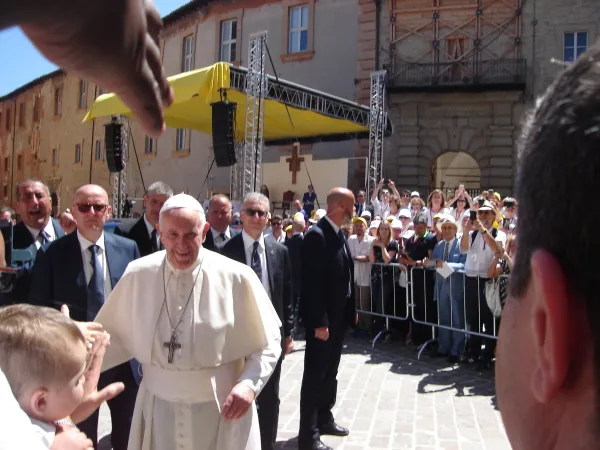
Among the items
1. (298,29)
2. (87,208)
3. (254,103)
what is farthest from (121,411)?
(298,29)

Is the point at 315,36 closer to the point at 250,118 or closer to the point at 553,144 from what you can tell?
the point at 250,118

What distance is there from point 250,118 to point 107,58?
11992 mm

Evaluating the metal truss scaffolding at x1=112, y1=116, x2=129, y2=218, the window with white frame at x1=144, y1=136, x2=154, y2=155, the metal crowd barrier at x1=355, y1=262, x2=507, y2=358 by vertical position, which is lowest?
the metal crowd barrier at x1=355, y1=262, x2=507, y2=358

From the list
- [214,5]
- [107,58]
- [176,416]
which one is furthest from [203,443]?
[214,5]

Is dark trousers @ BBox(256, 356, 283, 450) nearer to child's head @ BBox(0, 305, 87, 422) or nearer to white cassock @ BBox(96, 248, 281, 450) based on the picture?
white cassock @ BBox(96, 248, 281, 450)

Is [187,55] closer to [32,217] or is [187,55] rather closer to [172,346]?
[32,217]

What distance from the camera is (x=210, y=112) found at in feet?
50.4

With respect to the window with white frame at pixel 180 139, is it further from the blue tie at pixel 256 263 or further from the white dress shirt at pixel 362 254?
the blue tie at pixel 256 263

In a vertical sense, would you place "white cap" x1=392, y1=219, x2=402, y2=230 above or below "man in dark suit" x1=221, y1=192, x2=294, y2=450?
above

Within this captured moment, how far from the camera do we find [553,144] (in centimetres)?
76

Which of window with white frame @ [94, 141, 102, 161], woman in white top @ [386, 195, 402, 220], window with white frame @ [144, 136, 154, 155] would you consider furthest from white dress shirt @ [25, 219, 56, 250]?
window with white frame @ [144, 136, 154, 155]

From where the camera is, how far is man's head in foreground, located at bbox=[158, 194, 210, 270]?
322 cm

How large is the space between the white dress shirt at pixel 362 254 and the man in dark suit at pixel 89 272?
591 cm

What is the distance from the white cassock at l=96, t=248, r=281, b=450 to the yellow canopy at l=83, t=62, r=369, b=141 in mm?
6191
